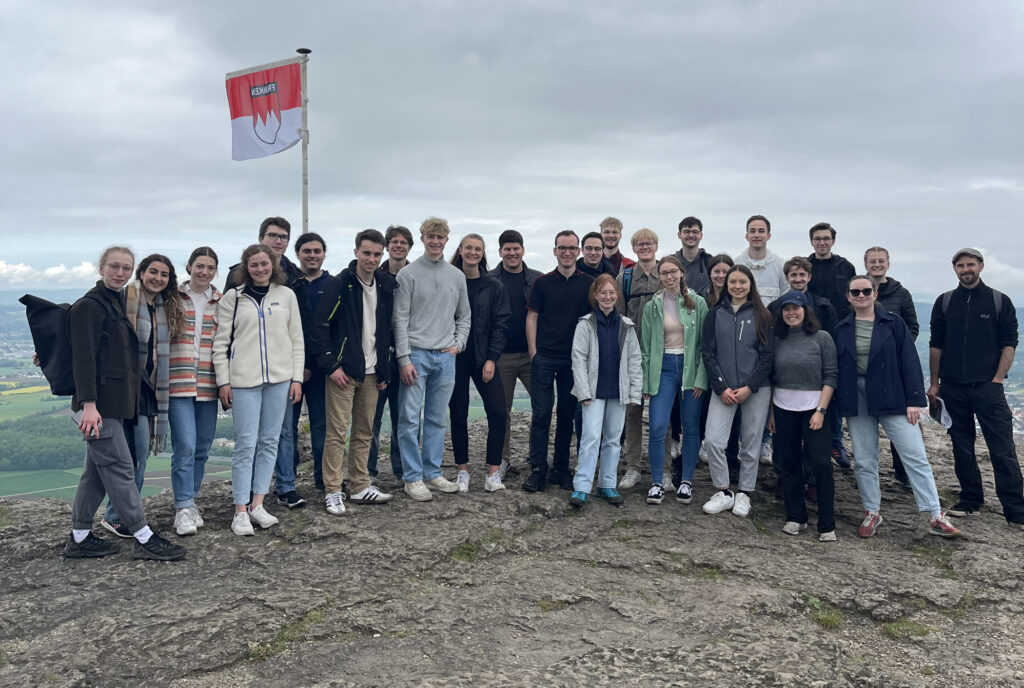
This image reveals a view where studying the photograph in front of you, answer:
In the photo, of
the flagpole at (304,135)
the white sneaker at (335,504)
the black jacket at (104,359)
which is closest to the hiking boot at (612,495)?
the white sneaker at (335,504)

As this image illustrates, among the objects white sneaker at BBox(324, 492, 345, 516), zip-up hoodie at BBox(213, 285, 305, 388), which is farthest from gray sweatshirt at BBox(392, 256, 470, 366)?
white sneaker at BBox(324, 492, 345, 516)

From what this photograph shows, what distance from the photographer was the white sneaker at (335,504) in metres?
6.71

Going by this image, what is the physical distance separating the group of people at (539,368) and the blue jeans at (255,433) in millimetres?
19

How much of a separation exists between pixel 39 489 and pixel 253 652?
33.3 m

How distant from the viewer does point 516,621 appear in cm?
502

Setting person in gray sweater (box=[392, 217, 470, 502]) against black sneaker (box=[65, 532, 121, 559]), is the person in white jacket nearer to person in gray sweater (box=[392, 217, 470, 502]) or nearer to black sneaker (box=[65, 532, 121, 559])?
person in gray sweater (box=[392, 217, 470, 502])

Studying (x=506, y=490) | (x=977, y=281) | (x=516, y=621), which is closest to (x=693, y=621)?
(x=516, y=621)

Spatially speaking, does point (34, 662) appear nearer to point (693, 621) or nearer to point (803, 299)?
point (693, 621)

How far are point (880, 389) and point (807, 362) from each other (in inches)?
28.4

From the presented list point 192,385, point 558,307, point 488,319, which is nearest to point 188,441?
point 192,385

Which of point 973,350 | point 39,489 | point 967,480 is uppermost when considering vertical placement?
point 973,350

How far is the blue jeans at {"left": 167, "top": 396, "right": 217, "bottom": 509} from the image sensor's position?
5.98 m

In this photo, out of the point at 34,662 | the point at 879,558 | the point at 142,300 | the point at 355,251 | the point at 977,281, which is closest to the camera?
the point at 34,662

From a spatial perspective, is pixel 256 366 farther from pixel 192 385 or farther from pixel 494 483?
pixel 494 483
